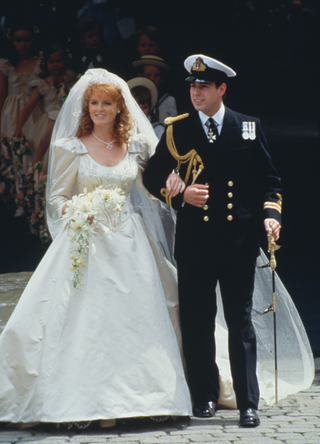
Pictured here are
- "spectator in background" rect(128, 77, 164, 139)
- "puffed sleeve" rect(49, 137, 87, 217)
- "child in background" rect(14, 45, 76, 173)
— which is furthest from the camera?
"child in background" rect(14, 45, 76, 173)

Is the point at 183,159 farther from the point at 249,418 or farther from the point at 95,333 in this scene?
the point at 249,418

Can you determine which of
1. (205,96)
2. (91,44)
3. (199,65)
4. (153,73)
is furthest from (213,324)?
(91,44)

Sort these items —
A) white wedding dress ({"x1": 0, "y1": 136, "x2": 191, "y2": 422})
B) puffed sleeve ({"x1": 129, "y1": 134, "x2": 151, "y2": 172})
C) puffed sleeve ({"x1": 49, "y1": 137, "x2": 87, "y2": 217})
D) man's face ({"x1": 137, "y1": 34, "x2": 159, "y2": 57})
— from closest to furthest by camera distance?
white wedding dress ({"x1": 0, "y1": 136, "x2": 191, "y2": 422}), puffed sleeve ({"x1": 49, "y1": 137, "x2": 87, "y2": 217}), puffed sleeve ({"x1": 129, "y1": 134, "x2": 151, "y2": 172}), man's face ({"x1": 137, "y1": 34, "x2": 159, "y2": 57})

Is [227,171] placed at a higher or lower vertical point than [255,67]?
lower

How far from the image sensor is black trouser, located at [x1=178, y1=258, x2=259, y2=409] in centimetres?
365

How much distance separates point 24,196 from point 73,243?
4560mm

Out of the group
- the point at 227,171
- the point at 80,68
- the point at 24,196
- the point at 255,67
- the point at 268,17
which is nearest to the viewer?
the point at 227,171

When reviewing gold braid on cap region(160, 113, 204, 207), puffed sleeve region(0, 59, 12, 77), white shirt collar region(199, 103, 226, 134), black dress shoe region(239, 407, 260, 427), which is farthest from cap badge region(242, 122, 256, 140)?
puffed sleeve region(0, 59, 12, 77)

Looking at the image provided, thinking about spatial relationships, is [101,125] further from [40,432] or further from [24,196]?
[24,196]

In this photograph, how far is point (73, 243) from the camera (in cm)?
370

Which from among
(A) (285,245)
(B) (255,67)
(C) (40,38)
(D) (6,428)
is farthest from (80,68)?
(B) (255,67)

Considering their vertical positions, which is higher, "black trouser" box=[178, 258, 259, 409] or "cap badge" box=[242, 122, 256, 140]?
"cap badge" box=[242, 122, 256, 140]

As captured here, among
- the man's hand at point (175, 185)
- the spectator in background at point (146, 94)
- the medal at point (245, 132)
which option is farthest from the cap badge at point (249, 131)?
the spectator in background at point (146, 94)

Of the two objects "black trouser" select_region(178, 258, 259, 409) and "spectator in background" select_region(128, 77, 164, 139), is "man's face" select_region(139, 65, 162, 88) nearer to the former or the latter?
"spectator in background" select_region(128, 77, 164, 139)
